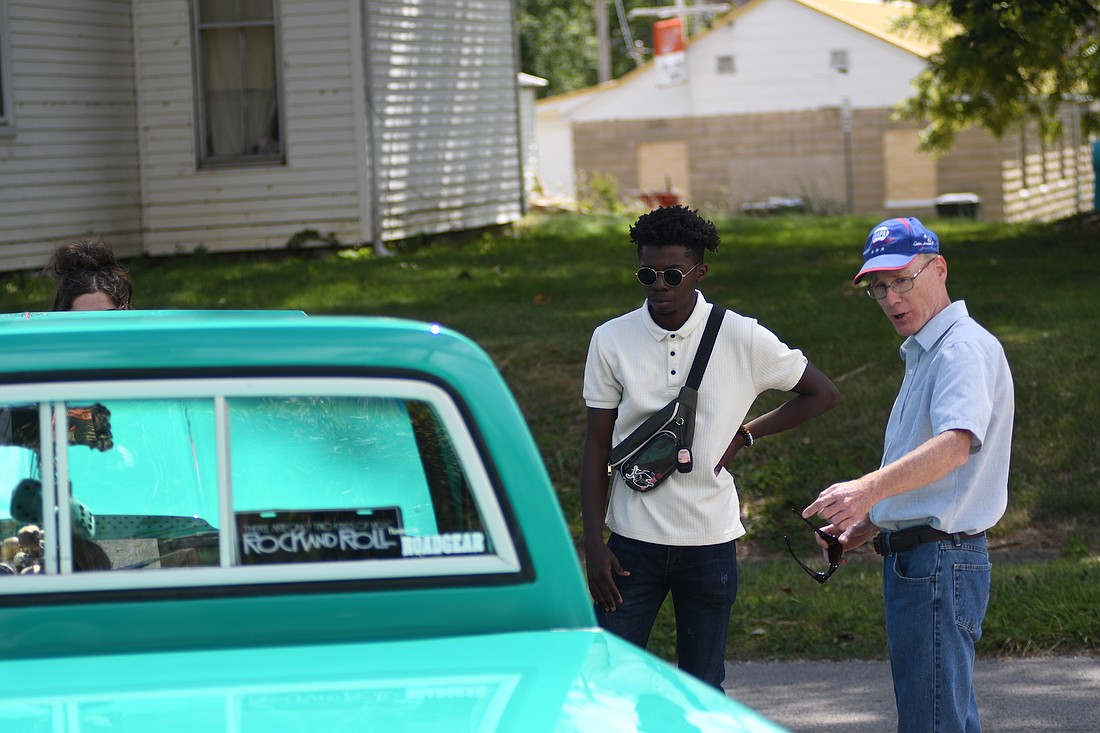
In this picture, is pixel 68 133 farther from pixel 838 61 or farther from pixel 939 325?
pixel 838 61

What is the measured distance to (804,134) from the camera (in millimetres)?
36406

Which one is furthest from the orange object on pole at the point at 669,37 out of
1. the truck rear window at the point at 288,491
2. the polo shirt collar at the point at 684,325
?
the truck rear window at the point at 288,491

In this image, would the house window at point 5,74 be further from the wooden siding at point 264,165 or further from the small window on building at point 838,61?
the small window on building at point 838,61

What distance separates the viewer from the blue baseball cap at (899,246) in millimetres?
3854

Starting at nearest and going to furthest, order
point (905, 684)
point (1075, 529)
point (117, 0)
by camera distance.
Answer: point (905, 684), point (1075, 529), point (117, 0)

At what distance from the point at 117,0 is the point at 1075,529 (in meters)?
12.2

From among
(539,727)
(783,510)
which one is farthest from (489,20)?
(539,727)

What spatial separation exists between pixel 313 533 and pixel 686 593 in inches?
70.0

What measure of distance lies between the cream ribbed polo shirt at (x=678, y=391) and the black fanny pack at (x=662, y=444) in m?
0.04

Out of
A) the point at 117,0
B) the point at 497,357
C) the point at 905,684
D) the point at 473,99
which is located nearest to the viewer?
the point at 905,684

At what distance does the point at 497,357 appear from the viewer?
10.5 m

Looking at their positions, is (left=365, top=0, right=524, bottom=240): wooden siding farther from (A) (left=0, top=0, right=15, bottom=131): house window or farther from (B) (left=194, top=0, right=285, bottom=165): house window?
(A) (left=0, top=0, right=15, bottom=131): house window

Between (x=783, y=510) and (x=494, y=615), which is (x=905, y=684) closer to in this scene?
(x=494, y=615)

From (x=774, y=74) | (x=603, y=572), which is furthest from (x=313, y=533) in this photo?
(x=774, y=74)
